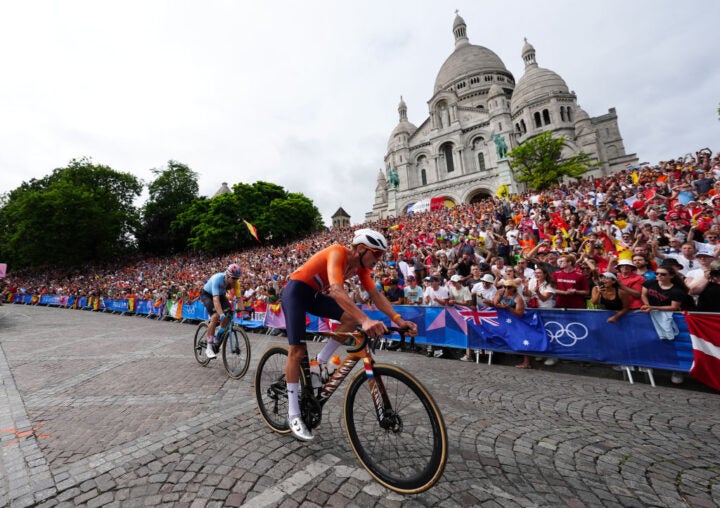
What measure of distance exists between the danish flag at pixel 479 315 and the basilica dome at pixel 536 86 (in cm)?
5594

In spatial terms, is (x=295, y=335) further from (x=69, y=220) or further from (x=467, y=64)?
(x=467, y=64)

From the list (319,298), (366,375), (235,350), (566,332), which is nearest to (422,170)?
(566,332)

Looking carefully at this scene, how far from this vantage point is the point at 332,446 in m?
2.93

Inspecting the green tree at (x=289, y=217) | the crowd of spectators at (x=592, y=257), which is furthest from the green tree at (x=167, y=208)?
the crowd of spectators at (x=592, y=257)

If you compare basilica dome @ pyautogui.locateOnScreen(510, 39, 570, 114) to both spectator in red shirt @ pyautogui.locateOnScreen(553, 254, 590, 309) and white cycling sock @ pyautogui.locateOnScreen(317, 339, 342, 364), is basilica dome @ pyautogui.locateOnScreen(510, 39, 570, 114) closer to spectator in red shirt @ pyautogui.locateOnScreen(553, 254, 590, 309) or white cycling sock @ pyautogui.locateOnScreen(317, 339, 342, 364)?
spectator in red shirt @ pyautogui.locateOnScreen(553, 254, 590, 309)

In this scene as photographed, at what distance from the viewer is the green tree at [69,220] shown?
126ft

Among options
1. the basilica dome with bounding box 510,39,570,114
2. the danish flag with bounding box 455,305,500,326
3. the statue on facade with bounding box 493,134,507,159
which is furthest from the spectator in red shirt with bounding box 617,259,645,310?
Result: the basilica dome with bounding box 510,39,570,114

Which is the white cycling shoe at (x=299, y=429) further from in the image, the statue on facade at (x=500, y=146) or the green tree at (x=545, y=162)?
the statue on facade at (x=500, y=146)

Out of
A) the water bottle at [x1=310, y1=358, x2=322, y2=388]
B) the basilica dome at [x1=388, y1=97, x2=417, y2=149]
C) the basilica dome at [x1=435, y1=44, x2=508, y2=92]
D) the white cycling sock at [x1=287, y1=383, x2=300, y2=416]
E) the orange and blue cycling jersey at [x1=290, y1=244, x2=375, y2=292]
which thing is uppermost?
the basilica dome at [x1=435, y1=44, x2=508, y2=92]

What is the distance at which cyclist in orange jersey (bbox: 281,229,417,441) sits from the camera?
276cm

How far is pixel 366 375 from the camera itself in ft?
8.17

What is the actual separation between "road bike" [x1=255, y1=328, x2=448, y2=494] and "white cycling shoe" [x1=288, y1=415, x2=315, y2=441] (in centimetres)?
9

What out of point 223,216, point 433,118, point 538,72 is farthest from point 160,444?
point 538,72

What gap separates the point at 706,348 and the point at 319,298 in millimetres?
5345
